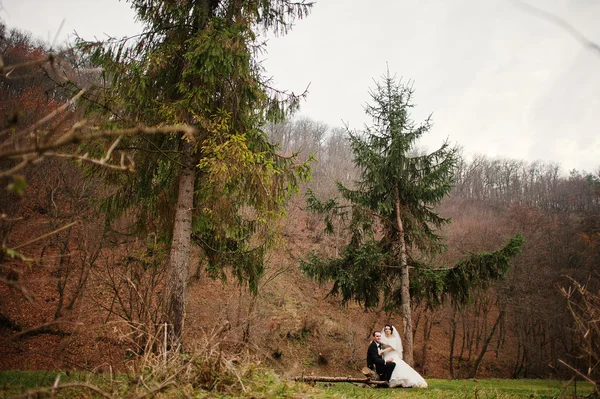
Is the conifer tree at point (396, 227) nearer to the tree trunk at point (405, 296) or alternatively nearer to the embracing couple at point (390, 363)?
the tree trunk at point (405, 296)

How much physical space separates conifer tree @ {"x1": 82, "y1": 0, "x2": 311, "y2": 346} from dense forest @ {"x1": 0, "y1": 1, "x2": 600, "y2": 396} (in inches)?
1.6

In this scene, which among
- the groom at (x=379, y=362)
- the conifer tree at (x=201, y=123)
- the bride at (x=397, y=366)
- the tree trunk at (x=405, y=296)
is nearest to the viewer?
the conifer tree at (x=201, y=123)

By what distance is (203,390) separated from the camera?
3809mm

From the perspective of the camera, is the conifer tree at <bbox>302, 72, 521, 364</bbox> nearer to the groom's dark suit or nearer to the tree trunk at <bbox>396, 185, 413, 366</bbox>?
the tree trunk at <bbox>396, 185, 413, 366</bbox>

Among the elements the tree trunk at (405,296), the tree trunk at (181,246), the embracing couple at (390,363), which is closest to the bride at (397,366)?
the embracing couple at (390,363)

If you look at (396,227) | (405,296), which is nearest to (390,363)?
(405,296)

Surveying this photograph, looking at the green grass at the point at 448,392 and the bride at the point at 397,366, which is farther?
the bride at the point at 397,366

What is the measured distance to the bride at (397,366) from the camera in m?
9.12

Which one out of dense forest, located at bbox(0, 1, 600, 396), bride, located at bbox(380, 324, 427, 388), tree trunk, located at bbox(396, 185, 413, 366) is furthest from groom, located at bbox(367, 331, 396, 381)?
dense forest, located at bbox(0, 1, 600, 396)

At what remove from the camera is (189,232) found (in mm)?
7805

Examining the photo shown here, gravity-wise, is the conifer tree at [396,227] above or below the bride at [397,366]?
above

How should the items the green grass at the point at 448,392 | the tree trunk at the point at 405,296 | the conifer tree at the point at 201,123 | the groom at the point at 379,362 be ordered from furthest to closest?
the tree trunk at the point at 405,296 < the groom at the point at 379,362 < the conifer tree at the point at 201,123 < the green grass at the point at 448,392

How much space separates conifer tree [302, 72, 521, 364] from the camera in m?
12.4

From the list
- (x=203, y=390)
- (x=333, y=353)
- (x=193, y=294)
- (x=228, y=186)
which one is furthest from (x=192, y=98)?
(x=333, y=353)
